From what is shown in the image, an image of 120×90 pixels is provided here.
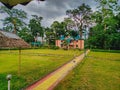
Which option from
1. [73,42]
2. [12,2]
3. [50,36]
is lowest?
[12,2]

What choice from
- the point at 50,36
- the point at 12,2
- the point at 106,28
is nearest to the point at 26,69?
the point at 12,2

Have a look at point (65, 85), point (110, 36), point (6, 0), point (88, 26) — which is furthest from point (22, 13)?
point (6, 0)

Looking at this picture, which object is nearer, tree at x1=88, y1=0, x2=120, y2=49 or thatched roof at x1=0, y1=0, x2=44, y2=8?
thatched roof at x1=0, y1=0, x2=44, y2=8

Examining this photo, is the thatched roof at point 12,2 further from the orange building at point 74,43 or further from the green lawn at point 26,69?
the orange building at point 74,43

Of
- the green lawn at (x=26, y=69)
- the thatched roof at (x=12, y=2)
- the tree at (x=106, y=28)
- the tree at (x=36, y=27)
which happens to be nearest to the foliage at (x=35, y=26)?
the tree at (x=36, y=27)

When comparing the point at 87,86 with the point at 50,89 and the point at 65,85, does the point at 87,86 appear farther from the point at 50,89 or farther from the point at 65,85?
the point at 50,89

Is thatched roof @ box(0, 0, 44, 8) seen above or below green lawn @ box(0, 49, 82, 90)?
above

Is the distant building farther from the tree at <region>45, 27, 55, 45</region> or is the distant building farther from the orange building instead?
the tree at <region>45, 27, 55, 45</region>

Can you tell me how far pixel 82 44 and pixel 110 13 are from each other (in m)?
26.5

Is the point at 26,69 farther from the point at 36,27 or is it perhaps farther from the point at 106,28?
the point at 36,27

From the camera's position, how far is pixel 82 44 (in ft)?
258

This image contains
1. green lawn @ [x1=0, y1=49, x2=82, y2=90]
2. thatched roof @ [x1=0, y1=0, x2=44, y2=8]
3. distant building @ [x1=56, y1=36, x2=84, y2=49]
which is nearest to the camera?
thatched roof @ [x1=0, y1=0, x2=44, y2=8]

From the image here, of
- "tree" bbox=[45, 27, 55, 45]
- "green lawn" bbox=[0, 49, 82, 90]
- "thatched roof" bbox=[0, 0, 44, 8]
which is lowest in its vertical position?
"green lawn" bbox=[0, 49, 82, 90]

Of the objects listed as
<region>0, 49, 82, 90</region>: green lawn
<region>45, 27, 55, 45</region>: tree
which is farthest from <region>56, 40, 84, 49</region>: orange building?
<region>0, 49, 82, 90</region>: green lawn
